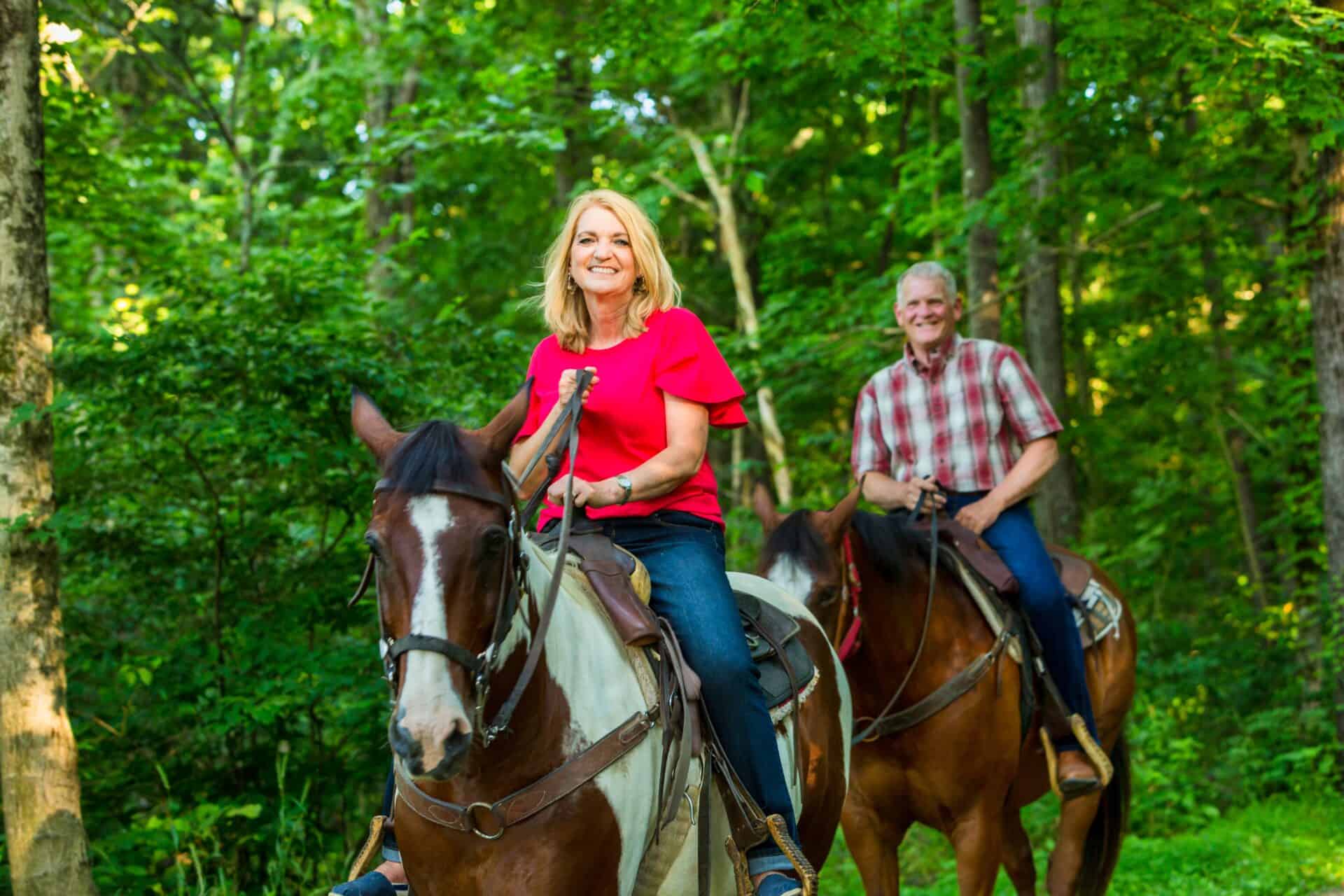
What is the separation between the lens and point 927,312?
5723 millimetres

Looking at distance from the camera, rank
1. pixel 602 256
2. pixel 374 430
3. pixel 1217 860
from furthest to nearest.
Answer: pixel 1217 860
pixel 602 256
pixel 374 430

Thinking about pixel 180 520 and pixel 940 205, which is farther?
pixel 940 205

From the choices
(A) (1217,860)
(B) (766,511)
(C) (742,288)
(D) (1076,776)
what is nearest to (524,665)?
(B) (766,511)

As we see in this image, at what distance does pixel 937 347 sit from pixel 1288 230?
5026mm

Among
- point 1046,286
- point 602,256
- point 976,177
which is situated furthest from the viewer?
point 1046,286

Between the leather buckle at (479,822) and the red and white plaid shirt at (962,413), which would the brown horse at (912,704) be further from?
the leather buckle at (479,822)

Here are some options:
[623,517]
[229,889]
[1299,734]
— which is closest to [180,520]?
[229,889]

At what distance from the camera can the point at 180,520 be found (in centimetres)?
654

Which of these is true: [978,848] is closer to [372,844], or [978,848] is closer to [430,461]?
[372,844]

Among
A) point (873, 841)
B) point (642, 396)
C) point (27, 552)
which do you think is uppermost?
point (642, 396)

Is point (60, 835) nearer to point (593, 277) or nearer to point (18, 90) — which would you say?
point (18, 90)

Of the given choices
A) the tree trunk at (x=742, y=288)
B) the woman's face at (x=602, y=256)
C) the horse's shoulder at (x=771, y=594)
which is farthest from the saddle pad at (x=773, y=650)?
the tree trunk at (x=742, y=288)

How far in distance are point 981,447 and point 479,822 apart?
368 cm

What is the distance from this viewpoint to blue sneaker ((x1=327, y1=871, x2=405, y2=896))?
2.86 m
